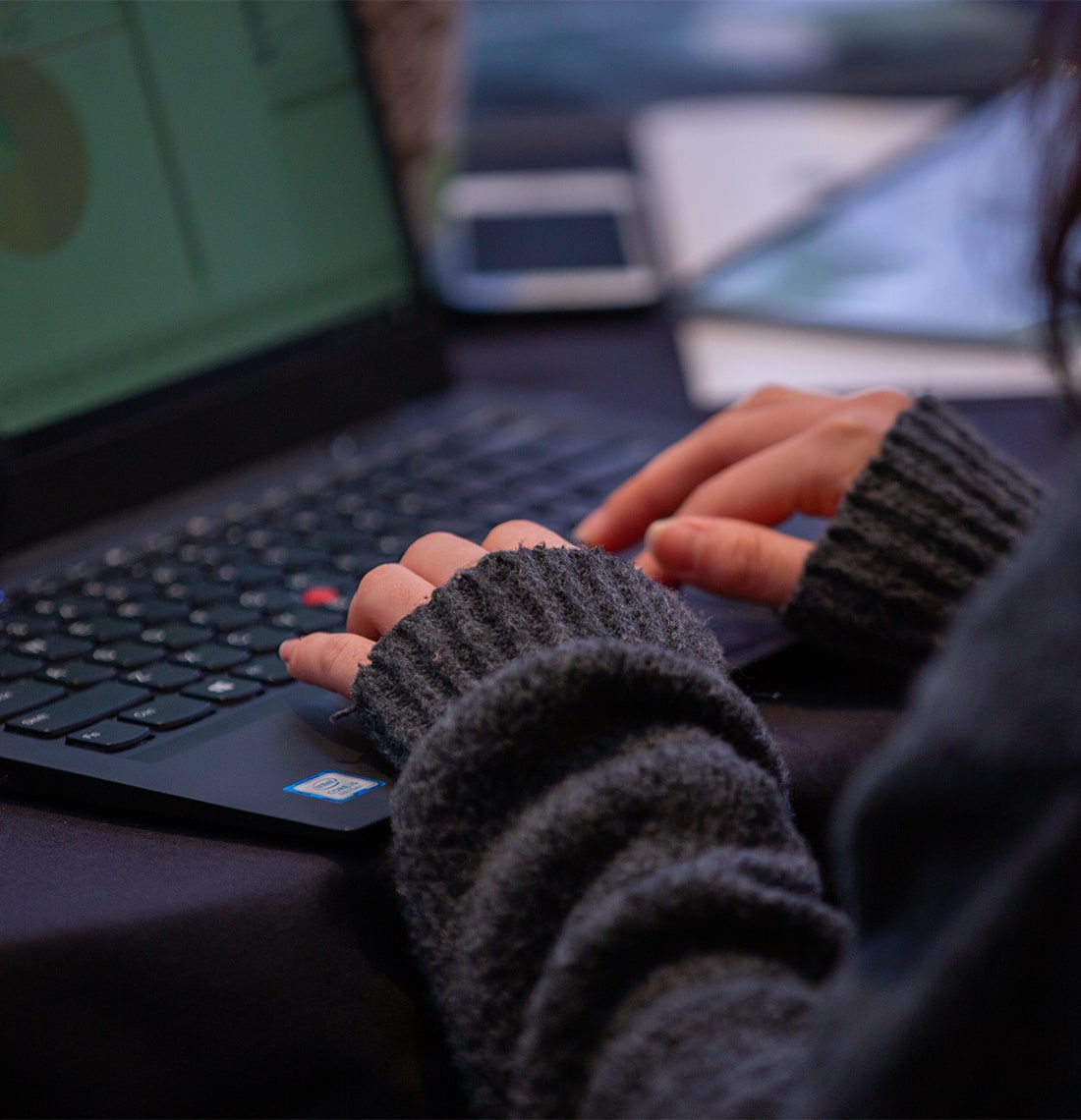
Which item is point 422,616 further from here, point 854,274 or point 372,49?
point 854,274

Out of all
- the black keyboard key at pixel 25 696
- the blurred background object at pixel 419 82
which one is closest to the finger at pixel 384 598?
the black keyboard key at pixel 25 696

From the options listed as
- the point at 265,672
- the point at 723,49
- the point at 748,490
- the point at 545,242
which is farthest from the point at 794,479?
the point at 723,49

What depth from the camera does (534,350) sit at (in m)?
0.87

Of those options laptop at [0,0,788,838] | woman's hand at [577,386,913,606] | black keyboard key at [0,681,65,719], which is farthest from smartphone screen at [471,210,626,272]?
black keyboard key at [0,681,65,719]

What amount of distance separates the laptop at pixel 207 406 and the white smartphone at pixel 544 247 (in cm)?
22

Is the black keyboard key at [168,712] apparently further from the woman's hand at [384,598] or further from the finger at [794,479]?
the finger at [794,479]

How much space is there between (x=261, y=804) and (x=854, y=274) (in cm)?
69

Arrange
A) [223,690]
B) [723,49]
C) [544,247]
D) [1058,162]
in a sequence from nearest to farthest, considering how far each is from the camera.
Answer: [223,690], [1058,162], [544,247], [723,49]

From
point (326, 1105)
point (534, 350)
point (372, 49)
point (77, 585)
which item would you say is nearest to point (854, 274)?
point (534, 350)

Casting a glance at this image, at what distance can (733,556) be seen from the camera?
1.62 feet

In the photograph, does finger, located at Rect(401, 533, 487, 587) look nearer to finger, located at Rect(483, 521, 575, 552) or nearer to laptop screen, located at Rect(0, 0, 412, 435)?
finger, located at Rect(483, 521, 575, 552)

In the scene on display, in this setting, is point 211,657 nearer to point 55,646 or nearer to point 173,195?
point 55,646

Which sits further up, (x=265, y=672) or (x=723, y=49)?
(x=723, y=49)

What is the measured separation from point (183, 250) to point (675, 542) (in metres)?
0.27
